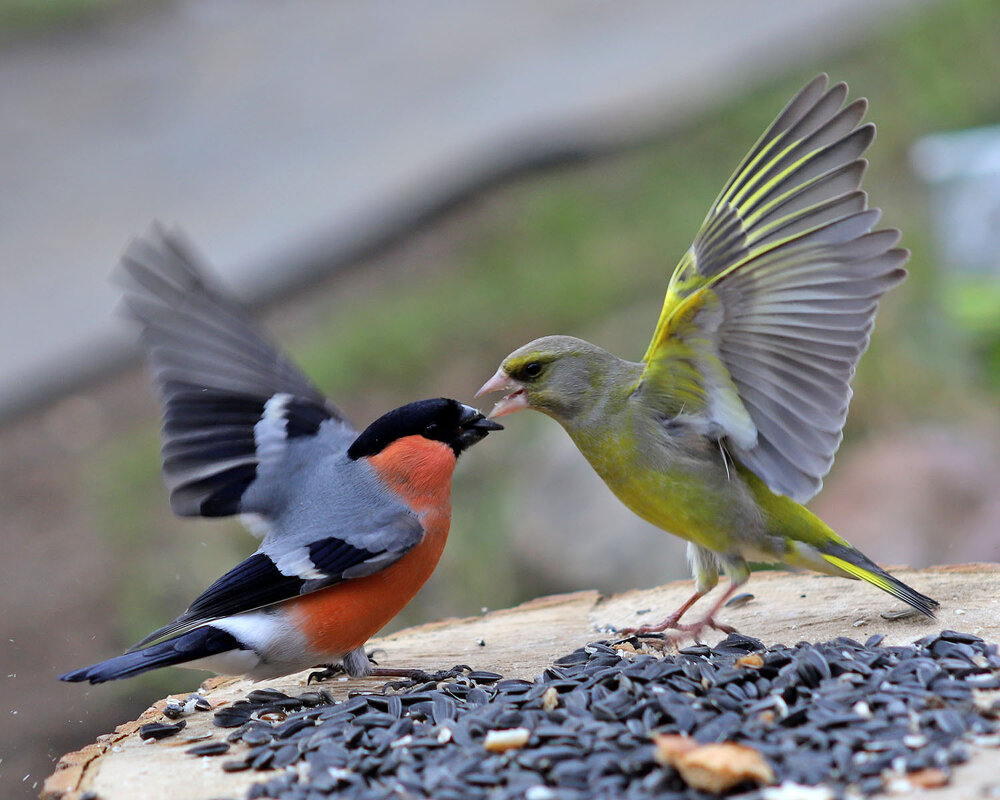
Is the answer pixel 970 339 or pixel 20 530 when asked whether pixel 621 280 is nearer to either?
pixel 970 339

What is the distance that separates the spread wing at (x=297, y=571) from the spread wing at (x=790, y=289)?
3.63 ft

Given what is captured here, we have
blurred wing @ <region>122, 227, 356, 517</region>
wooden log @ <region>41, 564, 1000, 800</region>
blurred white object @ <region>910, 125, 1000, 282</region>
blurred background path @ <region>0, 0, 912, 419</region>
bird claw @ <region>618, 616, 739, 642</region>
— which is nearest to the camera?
wooden log @ <region>41, 564, 1000, 800</region>

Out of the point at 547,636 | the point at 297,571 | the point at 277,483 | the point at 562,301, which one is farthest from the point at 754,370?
the point at 562,301

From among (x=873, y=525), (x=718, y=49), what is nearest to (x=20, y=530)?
(x=873, y=525)

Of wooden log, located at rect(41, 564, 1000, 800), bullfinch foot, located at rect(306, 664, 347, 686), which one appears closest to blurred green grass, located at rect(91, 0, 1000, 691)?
wooden log, located at rect(41, 564, 1000, 800)

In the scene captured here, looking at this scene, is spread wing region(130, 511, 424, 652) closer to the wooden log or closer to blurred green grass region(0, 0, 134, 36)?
the wooden log

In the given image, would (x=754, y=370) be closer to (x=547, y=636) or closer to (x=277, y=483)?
(x=547, y=636)

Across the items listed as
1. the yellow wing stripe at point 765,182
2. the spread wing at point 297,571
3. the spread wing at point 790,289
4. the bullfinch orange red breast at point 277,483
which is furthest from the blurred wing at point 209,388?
the yellow wing stripe at point 765,182

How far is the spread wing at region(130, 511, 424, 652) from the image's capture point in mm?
4129

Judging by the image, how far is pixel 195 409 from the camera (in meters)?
4.73

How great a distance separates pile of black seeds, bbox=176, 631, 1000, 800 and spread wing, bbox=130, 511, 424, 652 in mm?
372

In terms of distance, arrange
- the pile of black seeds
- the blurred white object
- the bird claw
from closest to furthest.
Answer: the pile of black seeds → the bird claw → the blurred white object

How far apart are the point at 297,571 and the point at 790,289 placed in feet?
6.19

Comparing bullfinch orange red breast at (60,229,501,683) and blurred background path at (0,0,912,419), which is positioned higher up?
blurred background path at (0,0,912,419)
